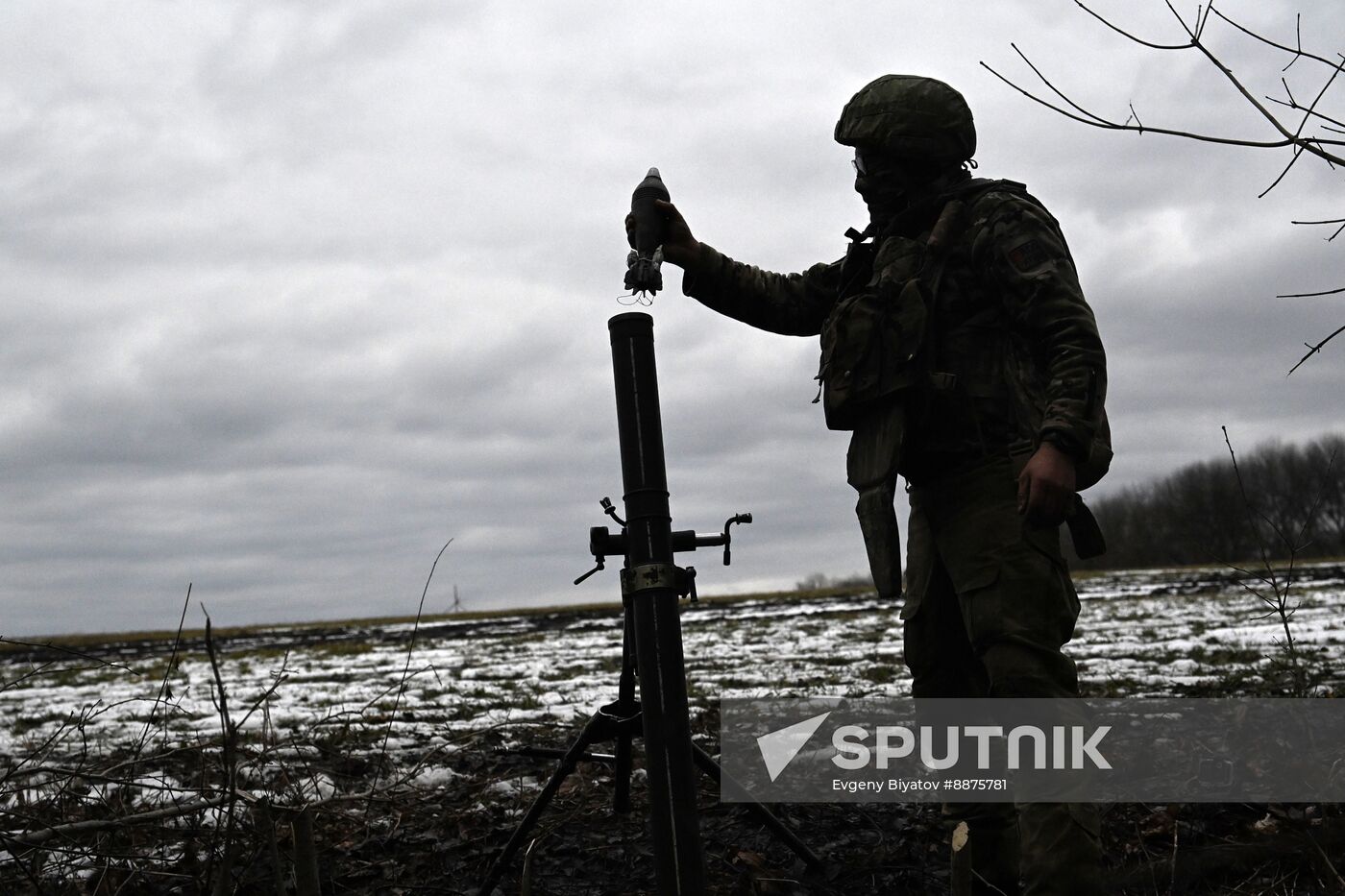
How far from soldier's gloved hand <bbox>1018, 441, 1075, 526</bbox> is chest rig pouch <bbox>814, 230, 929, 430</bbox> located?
477 mm

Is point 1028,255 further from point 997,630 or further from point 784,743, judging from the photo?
point 784,743

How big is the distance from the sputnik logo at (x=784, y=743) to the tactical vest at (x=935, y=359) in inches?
94.8

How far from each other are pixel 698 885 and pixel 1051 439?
154cm

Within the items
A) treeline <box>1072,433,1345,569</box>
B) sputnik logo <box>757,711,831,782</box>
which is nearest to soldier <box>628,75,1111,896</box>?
sputnik logo <box>757,711,831,782</box>

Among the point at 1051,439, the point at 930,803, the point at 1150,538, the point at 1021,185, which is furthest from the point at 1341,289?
the point at 1150,538

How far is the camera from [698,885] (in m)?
2.35

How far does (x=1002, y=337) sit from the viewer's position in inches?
126

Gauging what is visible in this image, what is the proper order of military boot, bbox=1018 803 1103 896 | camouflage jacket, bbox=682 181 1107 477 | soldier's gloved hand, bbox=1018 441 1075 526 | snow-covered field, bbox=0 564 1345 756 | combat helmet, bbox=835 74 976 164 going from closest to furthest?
military boot, bbox=1018 803 1103 896 < soldier's gloved hand, bbox=1018 441 1075 526 < camouflage jacket, bbox=682 181 1107 477 < combat helmet, bbox=835 74 976 164 < snow-covered field, bbox=0 564 1345 756

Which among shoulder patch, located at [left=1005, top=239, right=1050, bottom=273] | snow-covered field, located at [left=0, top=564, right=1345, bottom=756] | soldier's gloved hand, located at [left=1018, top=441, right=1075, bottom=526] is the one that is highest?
shoulder patch, located at [left=1005, top=239, right=1050, bottom=273]

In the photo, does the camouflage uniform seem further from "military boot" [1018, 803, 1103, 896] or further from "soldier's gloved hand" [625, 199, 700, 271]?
"soldier's gloved hand" [625, 199, 700, 271]

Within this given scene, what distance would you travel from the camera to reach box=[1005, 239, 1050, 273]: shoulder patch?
119 inches

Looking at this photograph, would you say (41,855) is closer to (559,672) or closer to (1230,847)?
(1230,847)

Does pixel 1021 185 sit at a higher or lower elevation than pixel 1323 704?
higher

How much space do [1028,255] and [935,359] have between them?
0.41 metres
